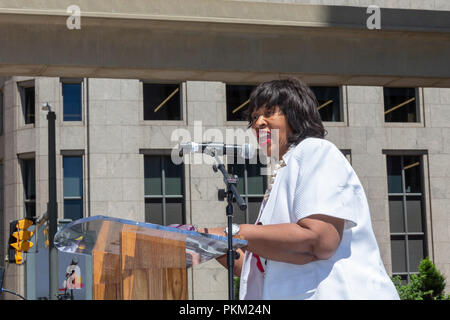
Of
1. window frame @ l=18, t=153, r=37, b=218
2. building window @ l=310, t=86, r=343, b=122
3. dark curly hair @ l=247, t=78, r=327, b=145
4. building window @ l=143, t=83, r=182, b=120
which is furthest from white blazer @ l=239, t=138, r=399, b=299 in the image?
building window @ l=310, t=86, r=343, b=122

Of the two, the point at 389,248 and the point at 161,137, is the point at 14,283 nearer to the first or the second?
the point at 161,137

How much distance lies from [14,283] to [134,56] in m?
18.6

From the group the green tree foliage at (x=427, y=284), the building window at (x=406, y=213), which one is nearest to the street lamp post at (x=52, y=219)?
the green tree foliage at (x=427, y=284)

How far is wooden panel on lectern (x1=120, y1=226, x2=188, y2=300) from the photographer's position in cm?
299

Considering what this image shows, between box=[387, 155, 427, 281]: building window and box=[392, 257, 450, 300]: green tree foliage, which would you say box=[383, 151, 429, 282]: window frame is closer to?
box=[387, 155, 427, 281]: building window

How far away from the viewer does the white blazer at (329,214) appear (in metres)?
2.67

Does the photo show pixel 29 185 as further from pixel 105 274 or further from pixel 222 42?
pixel 105 274

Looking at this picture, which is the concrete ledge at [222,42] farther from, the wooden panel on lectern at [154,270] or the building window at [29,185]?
the building window at [29,185]

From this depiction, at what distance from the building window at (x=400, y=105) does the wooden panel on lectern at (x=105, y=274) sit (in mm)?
30798

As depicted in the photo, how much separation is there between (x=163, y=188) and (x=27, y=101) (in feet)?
21.5

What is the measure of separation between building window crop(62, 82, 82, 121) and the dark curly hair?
28.3 metres

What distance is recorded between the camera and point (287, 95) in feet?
10.1

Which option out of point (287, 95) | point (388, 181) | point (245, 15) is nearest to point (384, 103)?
point (388, 181)

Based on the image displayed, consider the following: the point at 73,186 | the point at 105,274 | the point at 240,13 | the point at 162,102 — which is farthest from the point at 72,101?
the point at 105,274
